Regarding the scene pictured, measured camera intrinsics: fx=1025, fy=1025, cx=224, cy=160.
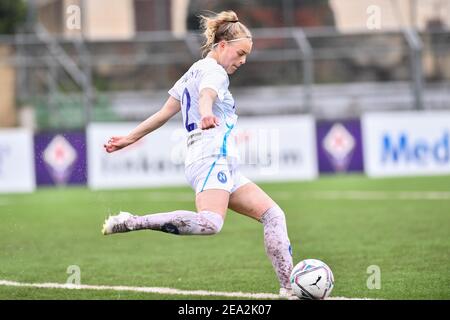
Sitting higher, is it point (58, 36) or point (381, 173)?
point (58, 36)

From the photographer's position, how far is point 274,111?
26.3 metres

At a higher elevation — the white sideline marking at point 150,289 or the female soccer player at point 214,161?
the female soccer player at point 214,161

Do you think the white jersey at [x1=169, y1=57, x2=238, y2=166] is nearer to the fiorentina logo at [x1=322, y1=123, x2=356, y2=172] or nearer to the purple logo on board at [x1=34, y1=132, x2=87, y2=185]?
the purple logo on board at [x1=34, y1=132, x2=87, y2=185]

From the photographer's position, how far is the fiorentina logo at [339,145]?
21891mm

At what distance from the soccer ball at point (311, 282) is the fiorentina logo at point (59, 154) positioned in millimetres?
14409

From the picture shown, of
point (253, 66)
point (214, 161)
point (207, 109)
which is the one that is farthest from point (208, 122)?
point (253, 66)

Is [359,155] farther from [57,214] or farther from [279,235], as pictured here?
[279,235]

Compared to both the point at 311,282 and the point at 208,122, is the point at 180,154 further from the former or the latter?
the point at 208,122

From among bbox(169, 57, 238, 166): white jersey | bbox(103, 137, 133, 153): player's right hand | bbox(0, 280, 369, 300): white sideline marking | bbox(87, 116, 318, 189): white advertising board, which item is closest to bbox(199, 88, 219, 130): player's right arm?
bbox(169, 57, 238, 166): white jersey

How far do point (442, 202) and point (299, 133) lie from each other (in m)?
6.73

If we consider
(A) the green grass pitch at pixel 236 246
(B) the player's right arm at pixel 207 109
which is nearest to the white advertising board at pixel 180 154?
(A) the green grass pitch at pixel 236 246

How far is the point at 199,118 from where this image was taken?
278 inches

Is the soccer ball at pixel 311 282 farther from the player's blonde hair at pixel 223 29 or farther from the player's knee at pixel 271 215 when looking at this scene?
the player's blonde hair at pixel 223 29

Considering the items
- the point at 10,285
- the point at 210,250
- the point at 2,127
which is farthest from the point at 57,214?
the point at 2,127
